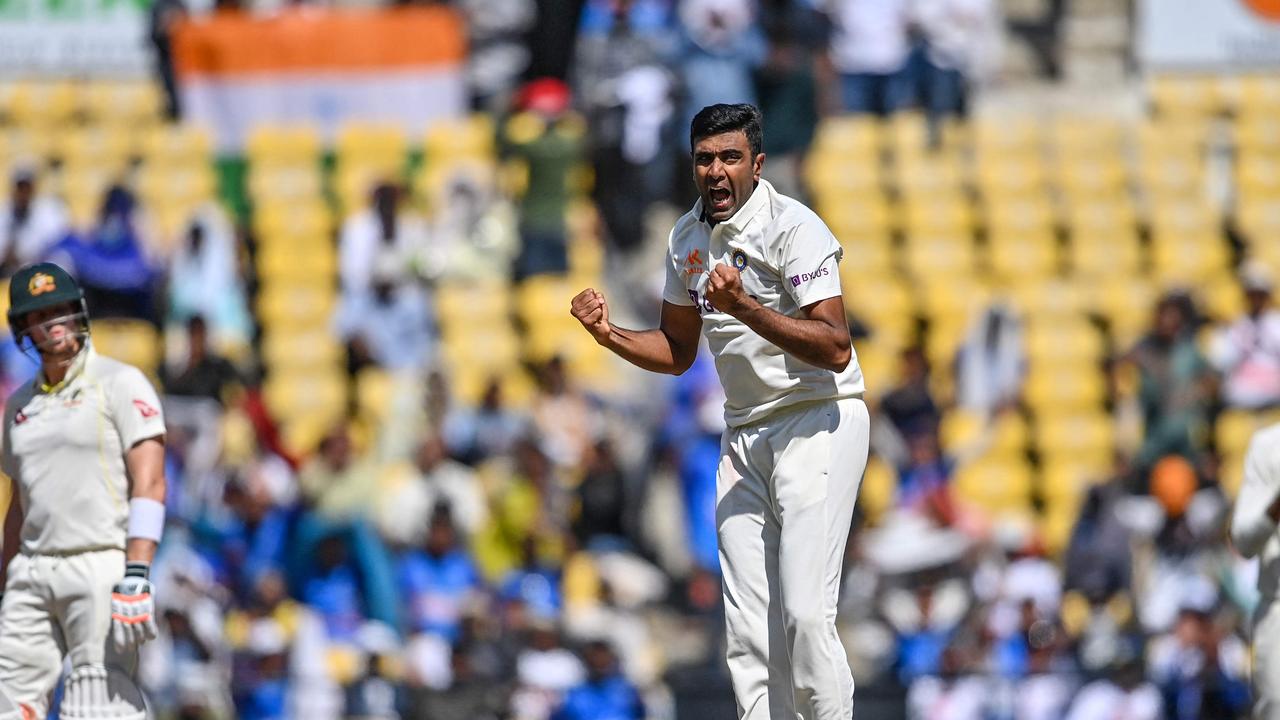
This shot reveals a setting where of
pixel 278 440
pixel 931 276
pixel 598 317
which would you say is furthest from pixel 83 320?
pixel 931 276

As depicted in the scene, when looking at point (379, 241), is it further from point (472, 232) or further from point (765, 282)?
point (765, 282)

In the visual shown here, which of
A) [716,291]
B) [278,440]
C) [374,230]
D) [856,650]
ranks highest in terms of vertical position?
[716,291]

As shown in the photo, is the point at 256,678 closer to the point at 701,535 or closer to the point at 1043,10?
the point at 701,535

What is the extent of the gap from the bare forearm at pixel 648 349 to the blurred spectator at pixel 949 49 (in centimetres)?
954

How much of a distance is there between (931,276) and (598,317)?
9.37m

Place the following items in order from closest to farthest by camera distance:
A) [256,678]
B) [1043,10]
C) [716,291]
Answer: [716,291]
[256,678]
[1043,10]

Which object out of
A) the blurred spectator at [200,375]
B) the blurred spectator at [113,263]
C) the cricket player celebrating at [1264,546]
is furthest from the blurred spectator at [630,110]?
the cricket player celebrating at [1264,546]

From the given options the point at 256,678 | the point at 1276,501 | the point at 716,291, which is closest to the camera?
the point at 716,291

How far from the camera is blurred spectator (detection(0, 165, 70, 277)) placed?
15281 millimetres

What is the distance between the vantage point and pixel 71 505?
786cm

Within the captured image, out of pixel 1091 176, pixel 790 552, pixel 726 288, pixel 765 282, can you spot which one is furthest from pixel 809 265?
pixel 1091 176

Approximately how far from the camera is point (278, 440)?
13961mm

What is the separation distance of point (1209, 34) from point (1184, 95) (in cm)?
55

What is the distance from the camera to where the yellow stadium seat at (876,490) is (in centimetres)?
1341
